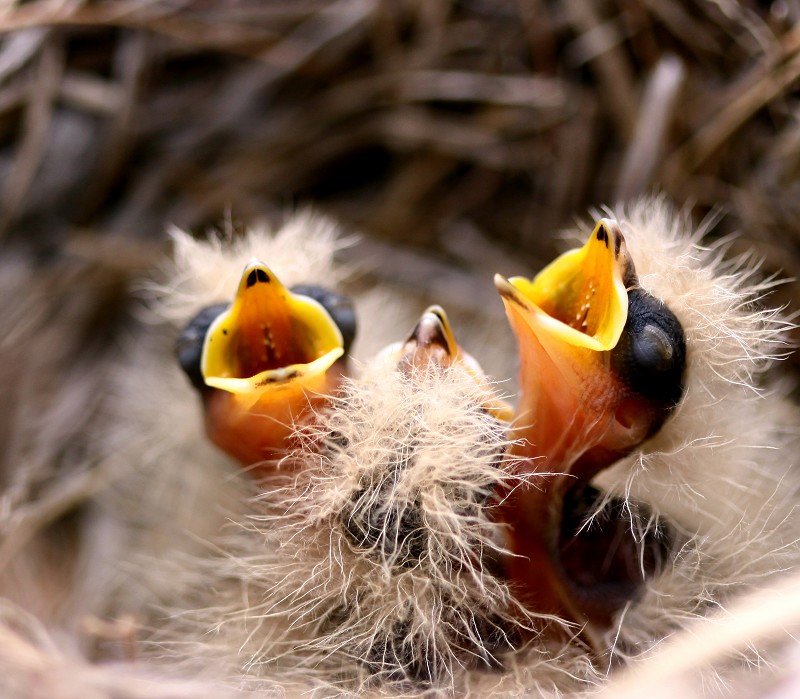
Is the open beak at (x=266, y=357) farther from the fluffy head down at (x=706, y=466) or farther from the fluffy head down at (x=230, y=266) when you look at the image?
the fluffy head down at (x=706, y=466)

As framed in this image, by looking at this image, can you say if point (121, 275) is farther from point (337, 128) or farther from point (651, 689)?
→ point (651, 689)

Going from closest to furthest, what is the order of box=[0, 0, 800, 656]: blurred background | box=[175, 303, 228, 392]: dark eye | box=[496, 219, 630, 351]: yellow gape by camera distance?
box=[496, 219, 630, 351]: yellow gape
box=[175, 303, 228, 392]: dark eye
box=[0, 0, 800, 656]: blurred background

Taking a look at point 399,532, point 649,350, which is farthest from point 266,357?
point 649,350

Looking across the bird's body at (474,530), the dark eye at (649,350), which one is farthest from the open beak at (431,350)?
the dark eye at (649,350)

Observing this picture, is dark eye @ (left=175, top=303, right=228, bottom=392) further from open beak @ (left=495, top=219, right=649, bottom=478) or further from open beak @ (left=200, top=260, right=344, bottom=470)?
open beak @ (left=495, top=219, right=649, bottom=478)

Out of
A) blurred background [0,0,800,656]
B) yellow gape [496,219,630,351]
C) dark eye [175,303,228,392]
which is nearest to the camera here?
yellow gape [496,219,630,351]

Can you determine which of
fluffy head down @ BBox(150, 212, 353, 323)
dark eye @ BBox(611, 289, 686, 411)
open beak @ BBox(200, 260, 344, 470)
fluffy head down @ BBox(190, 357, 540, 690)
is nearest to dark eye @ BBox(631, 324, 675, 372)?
dark eye @ BBox(611, 289, 686, 411)
